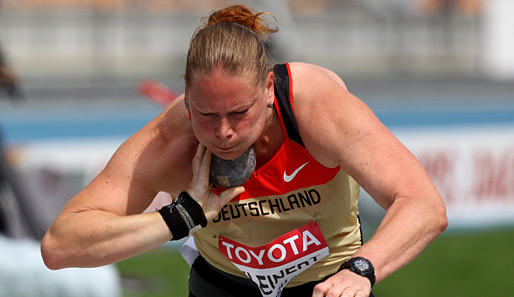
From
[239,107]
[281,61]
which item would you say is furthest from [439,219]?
[281,61]

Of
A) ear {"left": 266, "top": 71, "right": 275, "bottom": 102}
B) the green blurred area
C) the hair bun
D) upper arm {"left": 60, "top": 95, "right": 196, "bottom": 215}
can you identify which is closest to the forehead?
ear {"left": 266, "top": 71, "right": 275, "bottom": 102}

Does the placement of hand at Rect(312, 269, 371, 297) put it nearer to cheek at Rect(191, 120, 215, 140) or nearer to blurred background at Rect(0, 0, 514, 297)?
cheek at Rect(191, 120, 215, 140)

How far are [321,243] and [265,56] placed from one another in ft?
2.48

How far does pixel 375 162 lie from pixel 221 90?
21.9 inches

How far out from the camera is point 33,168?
22.3ft

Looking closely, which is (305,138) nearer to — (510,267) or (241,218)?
(241,218)

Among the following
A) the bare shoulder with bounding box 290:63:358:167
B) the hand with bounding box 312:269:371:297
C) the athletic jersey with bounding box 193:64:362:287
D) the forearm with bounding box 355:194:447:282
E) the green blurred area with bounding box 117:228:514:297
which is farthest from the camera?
the green blurred area with bounding box 117:228:514:297

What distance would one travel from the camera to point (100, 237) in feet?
7.98

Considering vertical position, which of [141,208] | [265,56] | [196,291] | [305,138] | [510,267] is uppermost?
[265,56]

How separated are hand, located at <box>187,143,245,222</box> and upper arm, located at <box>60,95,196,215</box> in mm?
97

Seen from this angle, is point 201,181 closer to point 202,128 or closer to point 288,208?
point 202,128

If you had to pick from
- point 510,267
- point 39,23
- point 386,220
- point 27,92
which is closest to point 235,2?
point 386,220

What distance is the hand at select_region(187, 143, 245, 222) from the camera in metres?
2.50

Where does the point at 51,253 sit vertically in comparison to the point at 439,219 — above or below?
below
